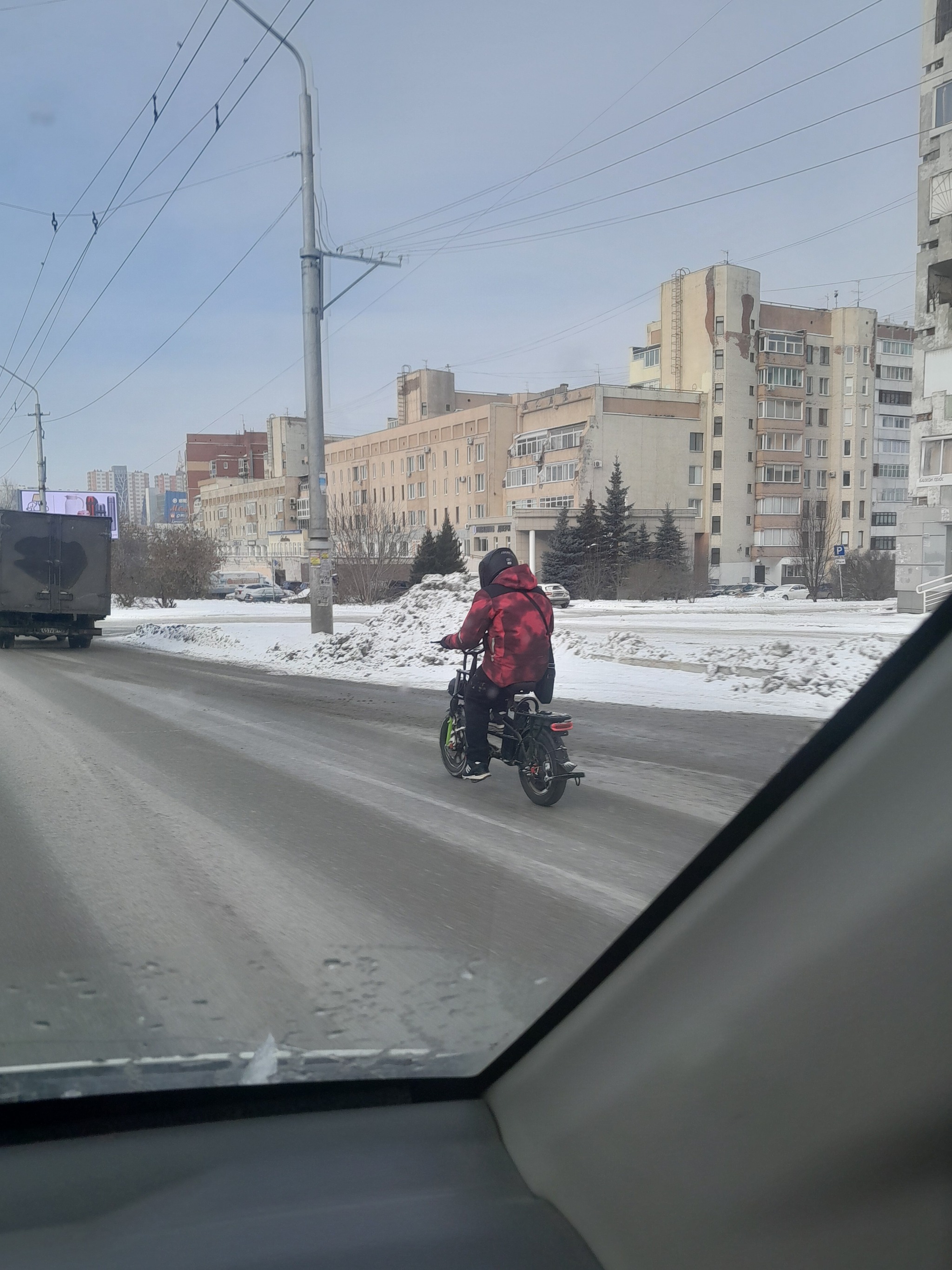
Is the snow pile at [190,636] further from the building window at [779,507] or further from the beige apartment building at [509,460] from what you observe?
the building window at [779,507]

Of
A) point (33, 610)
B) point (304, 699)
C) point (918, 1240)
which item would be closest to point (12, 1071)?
point (918, 1240)

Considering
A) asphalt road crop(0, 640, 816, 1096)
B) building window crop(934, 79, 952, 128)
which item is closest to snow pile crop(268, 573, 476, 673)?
asphalt road crop(0, 640, 816, 1096)

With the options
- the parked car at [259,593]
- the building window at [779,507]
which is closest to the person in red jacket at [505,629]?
the building window at [779,507]

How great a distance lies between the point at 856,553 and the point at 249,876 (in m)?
3.37

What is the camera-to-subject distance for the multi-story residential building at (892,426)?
9.02ft

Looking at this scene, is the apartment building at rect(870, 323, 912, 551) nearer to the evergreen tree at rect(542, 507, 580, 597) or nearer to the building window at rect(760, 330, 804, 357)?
the building window at rect(760, 330, 804, 357)

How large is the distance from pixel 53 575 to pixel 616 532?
3170 cm

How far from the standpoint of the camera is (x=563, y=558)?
163 feet

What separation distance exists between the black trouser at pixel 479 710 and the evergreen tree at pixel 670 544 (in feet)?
45.6

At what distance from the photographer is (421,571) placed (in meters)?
50.0

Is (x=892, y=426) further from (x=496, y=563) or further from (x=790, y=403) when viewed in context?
(x=496, y=563)

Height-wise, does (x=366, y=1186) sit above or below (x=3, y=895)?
above

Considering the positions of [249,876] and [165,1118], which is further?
[249,876]

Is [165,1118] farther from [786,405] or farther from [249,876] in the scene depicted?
[786,405]
